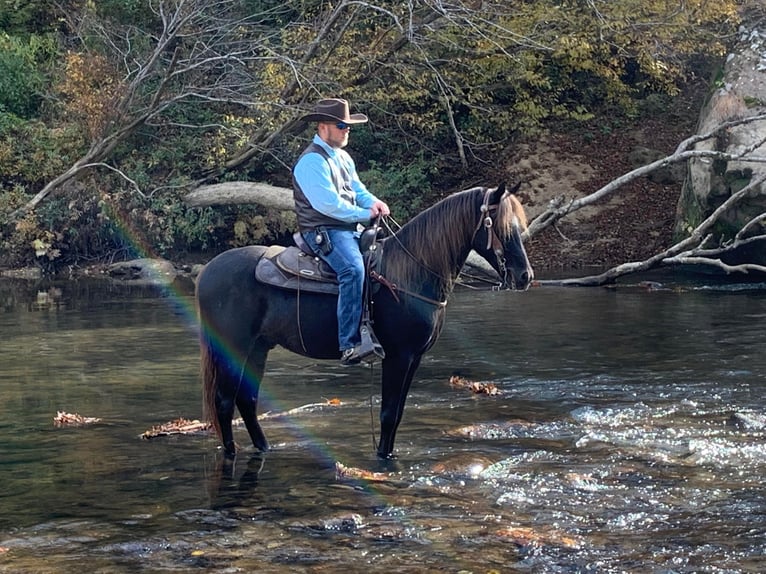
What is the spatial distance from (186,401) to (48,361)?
338cm

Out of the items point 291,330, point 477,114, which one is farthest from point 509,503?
point 477,114

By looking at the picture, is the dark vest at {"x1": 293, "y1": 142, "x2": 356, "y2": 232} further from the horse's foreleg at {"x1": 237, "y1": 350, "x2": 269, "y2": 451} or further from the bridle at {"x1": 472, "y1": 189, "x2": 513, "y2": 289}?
the horse's foreleg at {"x1": 237, "y1": 350, "x2": 269, "y2": 451}

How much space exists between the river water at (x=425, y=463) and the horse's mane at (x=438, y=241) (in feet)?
4.84

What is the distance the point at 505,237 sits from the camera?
27.1 feet

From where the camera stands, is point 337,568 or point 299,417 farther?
point 299,417

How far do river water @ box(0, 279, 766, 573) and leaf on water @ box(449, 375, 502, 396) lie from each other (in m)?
0.05

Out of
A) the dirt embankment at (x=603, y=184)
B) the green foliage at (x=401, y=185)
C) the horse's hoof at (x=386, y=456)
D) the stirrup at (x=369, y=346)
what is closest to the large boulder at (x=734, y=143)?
the dirt embankment at (x=603, y=184)

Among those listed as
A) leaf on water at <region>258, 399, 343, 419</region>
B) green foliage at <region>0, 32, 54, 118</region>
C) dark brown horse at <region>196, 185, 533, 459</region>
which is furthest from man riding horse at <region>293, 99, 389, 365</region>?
green foliage at <region>0, 32, 54, 118</region>

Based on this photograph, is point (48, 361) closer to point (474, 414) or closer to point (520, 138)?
point (474, 414)

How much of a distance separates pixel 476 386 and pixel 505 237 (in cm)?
368

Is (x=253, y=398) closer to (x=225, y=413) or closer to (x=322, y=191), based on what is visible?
(x=225, y=413)

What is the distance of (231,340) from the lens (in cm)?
909

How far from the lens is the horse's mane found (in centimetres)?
845

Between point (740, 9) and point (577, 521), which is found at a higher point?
point (740, 9)
